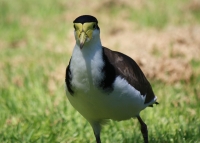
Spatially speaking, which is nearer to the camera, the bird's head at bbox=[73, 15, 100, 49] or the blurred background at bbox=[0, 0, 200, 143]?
the bird's head at bbox=[73, 15, 100, 49]

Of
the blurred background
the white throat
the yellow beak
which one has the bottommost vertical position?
the blurred background

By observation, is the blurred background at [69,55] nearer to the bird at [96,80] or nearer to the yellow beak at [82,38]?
the bird at [96,80]

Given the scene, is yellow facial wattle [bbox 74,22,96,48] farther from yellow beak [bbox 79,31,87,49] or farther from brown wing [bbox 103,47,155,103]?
brown wing [bbox 103,47,155,103]

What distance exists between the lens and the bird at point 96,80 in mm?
5355

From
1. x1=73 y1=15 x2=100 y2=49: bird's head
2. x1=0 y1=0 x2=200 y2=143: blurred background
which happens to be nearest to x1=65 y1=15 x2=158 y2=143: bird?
x1=73 y1=15 x2=100 y2=49: bird's head

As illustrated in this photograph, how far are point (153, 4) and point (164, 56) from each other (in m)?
5.69

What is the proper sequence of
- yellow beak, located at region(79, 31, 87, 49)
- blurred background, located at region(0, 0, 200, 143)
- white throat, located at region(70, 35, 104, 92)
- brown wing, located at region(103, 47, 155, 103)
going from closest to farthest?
yellow beak, located at region(79, 31, 87, 49) < white throat, located at region(70, 35, 104, 92) < brown wing, located at region(103, 47, 155, 103) < blurred background, located at region(0, 0, 200, 143)

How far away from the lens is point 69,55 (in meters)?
11.4

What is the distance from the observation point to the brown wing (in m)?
5.73

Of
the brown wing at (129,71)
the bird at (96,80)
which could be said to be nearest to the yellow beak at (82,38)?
the bird at (96,80)

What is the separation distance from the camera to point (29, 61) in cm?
1091

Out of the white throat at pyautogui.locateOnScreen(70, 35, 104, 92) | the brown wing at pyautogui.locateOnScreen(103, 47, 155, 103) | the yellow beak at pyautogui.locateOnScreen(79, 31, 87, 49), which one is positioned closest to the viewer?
the yellow beak at pyautogui.locateOnScreen(79, 31, 87, 49)

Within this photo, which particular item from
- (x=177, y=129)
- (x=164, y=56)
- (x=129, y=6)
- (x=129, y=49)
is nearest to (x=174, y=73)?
(x=164, y=56)

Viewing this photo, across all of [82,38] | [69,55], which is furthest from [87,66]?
[69,55]
